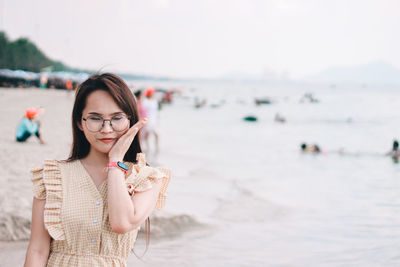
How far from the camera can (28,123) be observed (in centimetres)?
1027

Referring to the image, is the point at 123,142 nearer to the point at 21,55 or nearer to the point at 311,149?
the point at 311,149

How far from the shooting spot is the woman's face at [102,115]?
1938 mm

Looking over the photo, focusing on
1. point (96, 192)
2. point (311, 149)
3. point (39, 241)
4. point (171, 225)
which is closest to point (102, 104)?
point (96, 192)

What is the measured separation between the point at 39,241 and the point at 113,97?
71cm

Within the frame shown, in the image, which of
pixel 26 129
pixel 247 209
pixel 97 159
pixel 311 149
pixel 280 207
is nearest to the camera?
pixel 97 159

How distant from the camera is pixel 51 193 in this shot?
188cm

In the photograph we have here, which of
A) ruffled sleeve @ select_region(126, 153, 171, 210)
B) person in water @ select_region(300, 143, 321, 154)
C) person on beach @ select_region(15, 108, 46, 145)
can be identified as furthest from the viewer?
person in water @ select_region(300, 143, 321, 154)

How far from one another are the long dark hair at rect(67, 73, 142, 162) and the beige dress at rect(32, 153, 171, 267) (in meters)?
0.13

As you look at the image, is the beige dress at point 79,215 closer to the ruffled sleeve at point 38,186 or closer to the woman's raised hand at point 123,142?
the ruffled sleeve at point 38,186

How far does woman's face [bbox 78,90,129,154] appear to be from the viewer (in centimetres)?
194

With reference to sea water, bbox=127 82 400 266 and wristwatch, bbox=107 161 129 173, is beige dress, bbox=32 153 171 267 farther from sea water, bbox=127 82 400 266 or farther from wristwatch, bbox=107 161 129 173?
sea water, bbox=127 82 400 266

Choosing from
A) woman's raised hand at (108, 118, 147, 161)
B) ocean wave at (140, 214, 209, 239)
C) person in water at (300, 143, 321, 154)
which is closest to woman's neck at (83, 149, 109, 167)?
woman's raised hand at (108, 118, 147, 161)

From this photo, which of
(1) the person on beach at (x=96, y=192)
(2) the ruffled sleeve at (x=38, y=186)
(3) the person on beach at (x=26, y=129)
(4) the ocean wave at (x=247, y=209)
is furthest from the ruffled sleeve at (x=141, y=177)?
(3) the person on beach at (x=26, y=129)

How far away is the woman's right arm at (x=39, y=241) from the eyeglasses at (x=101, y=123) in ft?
1.26
